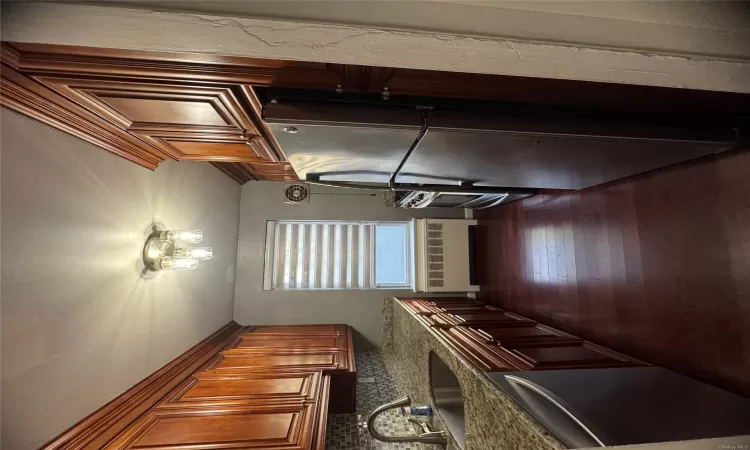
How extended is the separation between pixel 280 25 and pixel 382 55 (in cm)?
14

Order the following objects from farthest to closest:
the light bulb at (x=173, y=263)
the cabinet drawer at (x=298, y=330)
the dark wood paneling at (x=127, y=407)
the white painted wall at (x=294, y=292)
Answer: the white painted wall at (x=294, y=292) < the cabinet drawer at (x=298, y=330) < the light bulb at (x=173, y=263) < the dark wood paneling at (x=127, y=407)

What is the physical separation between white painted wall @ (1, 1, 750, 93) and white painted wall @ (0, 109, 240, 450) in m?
0.76

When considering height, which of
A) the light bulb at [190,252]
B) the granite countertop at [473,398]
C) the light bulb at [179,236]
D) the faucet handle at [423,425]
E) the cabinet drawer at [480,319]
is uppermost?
the light bulb at [179,236]

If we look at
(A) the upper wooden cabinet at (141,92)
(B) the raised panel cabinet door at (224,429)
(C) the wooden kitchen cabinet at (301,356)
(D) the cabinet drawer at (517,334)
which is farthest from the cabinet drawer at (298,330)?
(A) the upper wooden cabinet at (141,92)

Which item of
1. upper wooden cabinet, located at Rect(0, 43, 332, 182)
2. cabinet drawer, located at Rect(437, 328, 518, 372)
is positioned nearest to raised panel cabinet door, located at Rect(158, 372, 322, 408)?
cabinet drawer, located at Rect(437, 328, 518, 372)

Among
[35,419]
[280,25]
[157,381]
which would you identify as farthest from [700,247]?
[157,381]

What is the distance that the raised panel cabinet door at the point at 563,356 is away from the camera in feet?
3.20

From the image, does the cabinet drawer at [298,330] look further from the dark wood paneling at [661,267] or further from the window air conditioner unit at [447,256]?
the dark wood paneling at [661,267]

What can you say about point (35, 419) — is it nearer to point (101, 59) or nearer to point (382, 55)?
point (101, 59)

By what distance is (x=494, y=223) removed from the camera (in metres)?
2.14

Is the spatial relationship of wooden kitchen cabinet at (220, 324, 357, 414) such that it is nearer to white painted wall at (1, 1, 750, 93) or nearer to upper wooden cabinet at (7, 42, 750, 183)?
upper wooden cabinet at (7, 42, 750, 183)

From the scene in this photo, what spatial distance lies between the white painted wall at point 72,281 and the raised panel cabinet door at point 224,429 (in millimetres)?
205

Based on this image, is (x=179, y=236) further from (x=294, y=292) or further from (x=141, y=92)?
(x=294, y=292)

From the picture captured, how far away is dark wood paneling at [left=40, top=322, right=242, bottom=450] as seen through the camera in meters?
0.91
